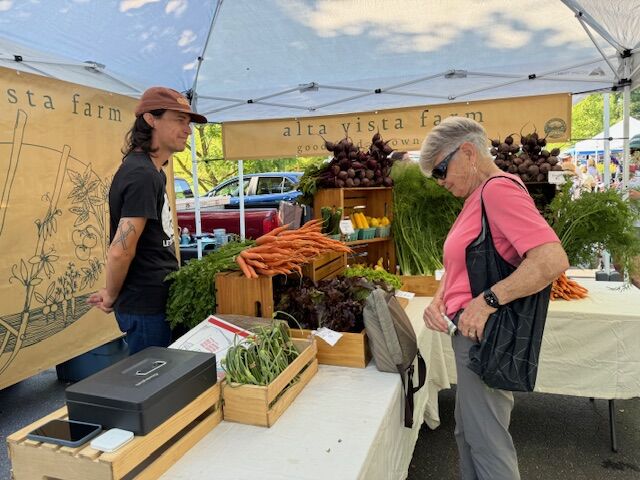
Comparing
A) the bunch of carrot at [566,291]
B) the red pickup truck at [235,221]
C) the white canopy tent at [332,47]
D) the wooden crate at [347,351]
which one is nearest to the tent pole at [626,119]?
the white canopy tent at [332,47]

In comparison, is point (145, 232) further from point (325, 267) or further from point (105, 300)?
point (325, 267)

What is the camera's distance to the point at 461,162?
1807 millimetres

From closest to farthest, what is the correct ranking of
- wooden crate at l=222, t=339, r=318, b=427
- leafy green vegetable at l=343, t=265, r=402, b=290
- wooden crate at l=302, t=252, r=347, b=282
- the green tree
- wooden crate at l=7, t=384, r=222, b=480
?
wooden crate at l=7, t=384, r=222, b=480 < wooden crate at l=222, t=339, r=318, b=427 < wooden crate at l=302, t=252, r=347, b=282 < leafy green vegetable at l=343, t=265, r=402, b=290 < the green tree

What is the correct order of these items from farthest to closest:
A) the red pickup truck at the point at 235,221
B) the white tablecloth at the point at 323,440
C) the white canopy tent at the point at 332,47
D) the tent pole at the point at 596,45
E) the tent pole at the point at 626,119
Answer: the red pickup truck at the point at 235,221, the tent pole at the point at 626,119, the tent pole at the point at 596,45, the white canopy tent at the point at 332,47, the white tablecloth at the point at 323,440

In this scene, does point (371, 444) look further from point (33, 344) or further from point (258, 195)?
point (258, 195)

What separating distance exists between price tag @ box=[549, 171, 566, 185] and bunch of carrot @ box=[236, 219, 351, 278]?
5.76 feet

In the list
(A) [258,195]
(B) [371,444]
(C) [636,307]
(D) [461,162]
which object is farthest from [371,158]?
(A) [258,195]

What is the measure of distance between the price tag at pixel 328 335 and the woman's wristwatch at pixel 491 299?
710mm

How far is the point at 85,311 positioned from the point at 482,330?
373cm

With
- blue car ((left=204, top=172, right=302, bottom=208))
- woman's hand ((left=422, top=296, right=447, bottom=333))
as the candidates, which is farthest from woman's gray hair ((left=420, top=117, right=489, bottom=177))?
blue car ((left=204, top=172, right=302, bottom=208))

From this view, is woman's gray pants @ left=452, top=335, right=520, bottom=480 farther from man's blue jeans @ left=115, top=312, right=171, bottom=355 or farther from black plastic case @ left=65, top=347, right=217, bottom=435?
man's blue jeans @ left=115, top=312, right=171, bottom=355

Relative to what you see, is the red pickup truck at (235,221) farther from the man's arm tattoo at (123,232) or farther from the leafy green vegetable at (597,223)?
the man's arm tattoo at (123,232)

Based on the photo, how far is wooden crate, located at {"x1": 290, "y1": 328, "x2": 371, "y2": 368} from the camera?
2094 mm

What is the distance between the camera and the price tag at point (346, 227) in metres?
3.13
